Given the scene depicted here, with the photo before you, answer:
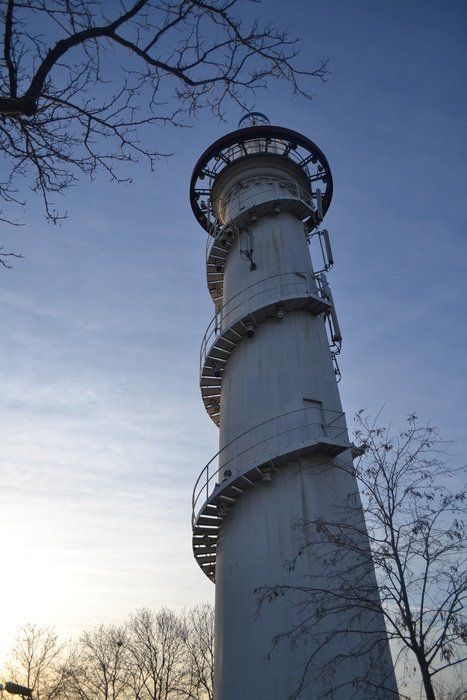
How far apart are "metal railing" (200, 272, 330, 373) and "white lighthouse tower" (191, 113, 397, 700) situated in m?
0.05

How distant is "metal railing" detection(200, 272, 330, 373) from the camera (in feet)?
54.9

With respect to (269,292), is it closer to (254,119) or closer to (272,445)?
(272,445)

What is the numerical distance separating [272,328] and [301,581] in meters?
7.47

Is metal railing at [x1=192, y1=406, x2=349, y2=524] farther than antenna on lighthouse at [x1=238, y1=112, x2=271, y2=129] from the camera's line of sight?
No

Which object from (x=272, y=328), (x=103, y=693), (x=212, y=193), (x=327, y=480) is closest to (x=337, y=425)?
(x=327, y=480)

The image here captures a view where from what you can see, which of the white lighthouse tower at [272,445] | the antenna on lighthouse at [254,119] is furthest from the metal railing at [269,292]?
the antenna on lighthouse at [254,119]

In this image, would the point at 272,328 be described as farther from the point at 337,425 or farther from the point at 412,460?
the point at 412,460

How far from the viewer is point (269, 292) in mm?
16891

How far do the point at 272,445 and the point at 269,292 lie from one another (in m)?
5.55

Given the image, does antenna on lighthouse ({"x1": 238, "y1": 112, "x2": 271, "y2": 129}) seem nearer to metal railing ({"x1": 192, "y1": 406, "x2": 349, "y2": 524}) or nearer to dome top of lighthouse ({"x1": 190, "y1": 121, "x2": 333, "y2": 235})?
dome top of lighthouse ({"x1": 190, "y1": 121, "x2": 333, "y2": 235})

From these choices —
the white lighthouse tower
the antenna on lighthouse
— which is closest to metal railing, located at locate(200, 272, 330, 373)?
the white lighthouse tower

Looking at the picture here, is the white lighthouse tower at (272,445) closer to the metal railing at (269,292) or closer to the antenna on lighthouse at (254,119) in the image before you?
the metal railing at (269,292)

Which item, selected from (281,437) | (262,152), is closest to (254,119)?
(262,152)

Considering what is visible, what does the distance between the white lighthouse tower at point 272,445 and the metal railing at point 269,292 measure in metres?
0.05
